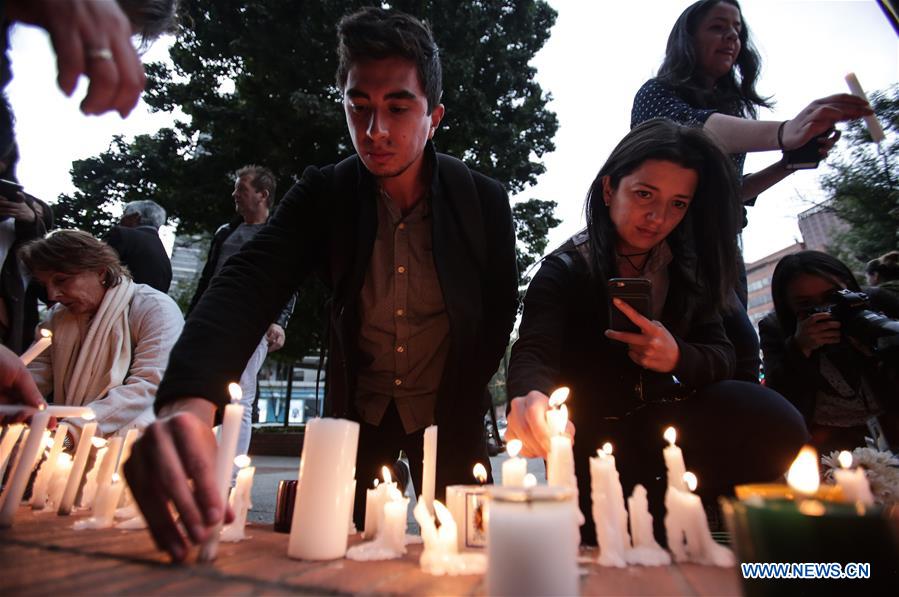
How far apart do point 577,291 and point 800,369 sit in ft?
5.24

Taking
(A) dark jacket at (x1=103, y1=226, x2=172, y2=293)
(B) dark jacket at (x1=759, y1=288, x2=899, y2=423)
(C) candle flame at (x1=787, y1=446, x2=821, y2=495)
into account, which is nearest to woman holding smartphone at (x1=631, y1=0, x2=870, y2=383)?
(B) dark jacket at (x1=759, y1=288, x2=899, y2=423)

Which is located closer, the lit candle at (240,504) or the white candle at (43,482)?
the lit candle at (240,504)

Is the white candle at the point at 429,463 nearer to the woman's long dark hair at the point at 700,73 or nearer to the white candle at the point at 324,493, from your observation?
the white candle at the point at 324,493

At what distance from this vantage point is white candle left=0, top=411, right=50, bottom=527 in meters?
1.13

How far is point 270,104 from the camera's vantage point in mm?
8578

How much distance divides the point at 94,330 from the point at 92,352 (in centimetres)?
10

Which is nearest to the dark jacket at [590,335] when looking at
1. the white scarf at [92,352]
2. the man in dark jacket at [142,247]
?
the white scarf at [92,352]

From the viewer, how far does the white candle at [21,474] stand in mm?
1135

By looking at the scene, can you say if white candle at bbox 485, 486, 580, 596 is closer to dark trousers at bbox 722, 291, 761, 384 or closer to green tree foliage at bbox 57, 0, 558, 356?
dark trousers at bbox 722, 291, 761, 384

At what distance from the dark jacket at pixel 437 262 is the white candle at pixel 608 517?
0.78m

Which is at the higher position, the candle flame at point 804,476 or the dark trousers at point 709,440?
the dark trousers at point 709,440

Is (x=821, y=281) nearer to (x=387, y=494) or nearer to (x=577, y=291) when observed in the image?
(x=577, y=291)

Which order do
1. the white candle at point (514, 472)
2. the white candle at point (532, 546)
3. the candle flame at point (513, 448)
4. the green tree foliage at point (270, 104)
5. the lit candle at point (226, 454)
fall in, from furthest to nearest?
the green tree foliage at point (270, 104)
the candle flame at point (513, 448)
the white candle at point (514, 472)
the lit candle at point (226, 454)
the white candle at point (532, 546)

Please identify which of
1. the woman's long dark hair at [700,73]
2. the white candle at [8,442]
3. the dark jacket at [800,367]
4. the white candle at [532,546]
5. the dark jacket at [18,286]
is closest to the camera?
the white candle at [532,546]
